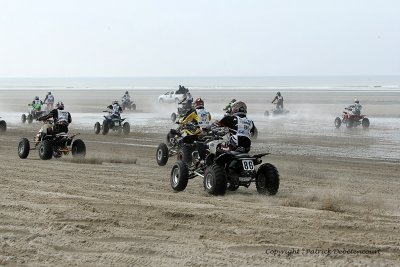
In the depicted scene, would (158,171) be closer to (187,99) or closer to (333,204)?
(333,204)

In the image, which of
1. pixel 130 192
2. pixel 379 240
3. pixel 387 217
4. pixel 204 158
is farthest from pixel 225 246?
pixel 204 158

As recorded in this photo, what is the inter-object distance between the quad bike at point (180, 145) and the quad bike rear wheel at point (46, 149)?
9.11 ft

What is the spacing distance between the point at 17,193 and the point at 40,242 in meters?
3.37

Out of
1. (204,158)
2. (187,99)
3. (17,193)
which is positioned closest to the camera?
(17,193)

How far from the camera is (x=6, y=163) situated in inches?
593

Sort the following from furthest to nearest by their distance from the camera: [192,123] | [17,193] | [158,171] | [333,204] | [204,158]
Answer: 1. [192,123]
2. [158,171]
3. [204,158]
4. [17,193]
5. [333,204]

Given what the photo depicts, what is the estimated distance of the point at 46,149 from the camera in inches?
638

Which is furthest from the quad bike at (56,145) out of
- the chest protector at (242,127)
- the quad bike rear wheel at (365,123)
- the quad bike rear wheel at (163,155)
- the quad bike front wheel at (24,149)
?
the quad bike rear wheel at (365,123)

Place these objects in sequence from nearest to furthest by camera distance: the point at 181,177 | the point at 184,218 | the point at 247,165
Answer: the point at 184,218 → the point at 247,165 → the point at 181,177

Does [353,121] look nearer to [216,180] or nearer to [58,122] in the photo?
[58,122]

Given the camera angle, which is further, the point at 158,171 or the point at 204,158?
the point at 158,171

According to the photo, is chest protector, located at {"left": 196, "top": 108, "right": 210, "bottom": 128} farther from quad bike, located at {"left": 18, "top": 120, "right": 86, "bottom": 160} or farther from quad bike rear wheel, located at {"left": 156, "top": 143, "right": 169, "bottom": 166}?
quad bike, located at {"left": 18, "top": 120, "right": 86, "bottom": 160}

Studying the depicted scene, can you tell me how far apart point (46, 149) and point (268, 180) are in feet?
24.9

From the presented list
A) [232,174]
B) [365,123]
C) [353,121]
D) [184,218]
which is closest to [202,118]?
[232,174]
